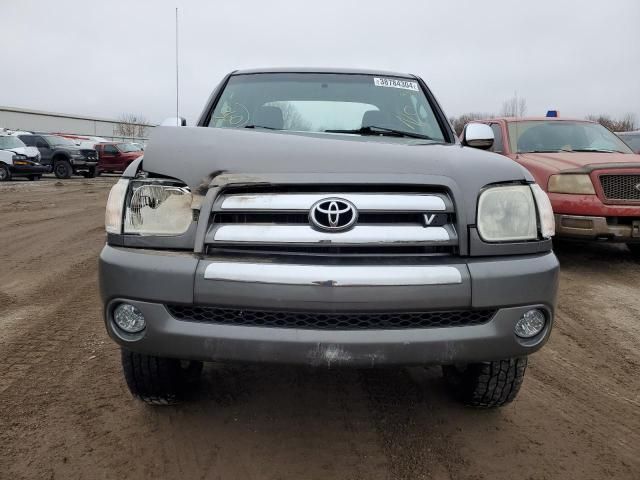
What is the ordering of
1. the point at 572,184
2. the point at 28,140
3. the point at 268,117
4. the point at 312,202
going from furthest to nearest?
the point at 28,140, the point at 572,184, the point at 268,117, the point at 312,202

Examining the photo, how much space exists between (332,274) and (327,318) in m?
0.18

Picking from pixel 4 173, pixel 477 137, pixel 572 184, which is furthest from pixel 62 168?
pixel 477 137

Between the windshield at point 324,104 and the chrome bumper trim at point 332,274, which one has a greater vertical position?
the windshield at point 324,104

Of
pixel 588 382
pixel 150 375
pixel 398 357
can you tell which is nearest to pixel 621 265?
pixel 588 382

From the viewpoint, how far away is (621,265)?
5.91 m

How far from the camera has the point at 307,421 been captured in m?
2.46

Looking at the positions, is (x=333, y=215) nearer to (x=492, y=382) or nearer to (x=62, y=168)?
(x=492, y=382)

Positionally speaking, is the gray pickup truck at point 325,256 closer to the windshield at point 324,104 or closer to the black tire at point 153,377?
the black tire at point 153,377

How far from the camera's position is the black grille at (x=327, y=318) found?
192cm

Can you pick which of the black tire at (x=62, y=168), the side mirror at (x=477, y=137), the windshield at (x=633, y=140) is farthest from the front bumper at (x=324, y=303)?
the black tire at (x=62, y=168)

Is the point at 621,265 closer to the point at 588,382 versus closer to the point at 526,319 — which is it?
the point at 588,382

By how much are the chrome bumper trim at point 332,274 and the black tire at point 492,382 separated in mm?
714

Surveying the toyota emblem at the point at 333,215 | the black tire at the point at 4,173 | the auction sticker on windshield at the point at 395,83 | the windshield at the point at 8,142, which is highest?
the auction sticker on windshield at the point at 395,83

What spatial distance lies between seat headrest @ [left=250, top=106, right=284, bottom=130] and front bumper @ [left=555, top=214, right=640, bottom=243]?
3701 mm
